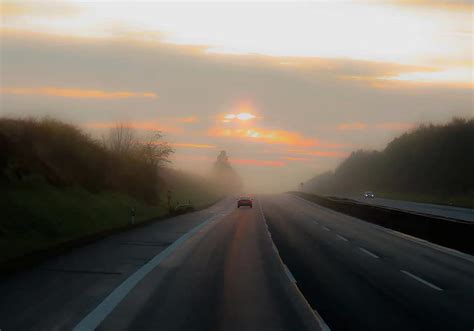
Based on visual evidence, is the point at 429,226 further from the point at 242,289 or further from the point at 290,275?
the point at 242,289

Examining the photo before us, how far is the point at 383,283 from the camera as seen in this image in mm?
14430

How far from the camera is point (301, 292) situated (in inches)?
506

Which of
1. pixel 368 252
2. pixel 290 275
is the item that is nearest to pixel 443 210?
pixel 368 252

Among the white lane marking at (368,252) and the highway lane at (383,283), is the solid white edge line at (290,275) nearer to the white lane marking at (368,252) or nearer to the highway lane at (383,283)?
the highway lane at (383,283)

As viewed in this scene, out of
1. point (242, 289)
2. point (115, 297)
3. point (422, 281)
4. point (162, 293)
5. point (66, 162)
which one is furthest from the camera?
point (66, 162)

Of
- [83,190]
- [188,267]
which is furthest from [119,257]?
[83,190]

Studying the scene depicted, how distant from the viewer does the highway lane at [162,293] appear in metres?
9.73

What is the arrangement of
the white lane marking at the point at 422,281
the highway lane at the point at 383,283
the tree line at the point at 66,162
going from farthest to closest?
the tree line at the point at 66,162
the white lane marking at the point at 422,281
the highway lane at the point at 383,283

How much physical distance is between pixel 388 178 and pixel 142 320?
13361 cm

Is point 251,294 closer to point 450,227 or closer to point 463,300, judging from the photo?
point 463,300

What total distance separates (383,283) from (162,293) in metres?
5.26

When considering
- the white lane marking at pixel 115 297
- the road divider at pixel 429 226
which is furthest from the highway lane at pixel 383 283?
the white lane marking at pixel 115 297

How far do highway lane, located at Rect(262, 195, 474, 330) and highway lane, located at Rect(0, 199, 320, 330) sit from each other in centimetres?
63

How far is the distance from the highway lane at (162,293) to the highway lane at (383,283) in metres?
0.63
